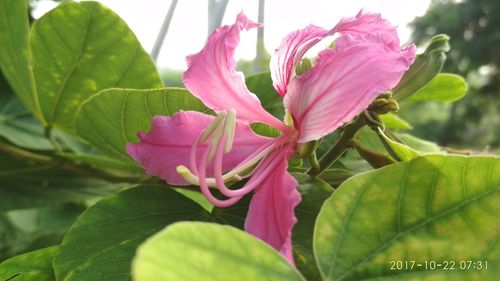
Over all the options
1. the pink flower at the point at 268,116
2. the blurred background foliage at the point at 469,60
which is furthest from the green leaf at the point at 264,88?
the blurred background foliage at the point at 469,60

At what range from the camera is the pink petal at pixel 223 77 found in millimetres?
432

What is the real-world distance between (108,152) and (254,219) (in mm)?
266

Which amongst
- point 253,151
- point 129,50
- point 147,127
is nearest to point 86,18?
point 129,50

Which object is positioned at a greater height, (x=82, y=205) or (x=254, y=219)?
(x=254, y=219)

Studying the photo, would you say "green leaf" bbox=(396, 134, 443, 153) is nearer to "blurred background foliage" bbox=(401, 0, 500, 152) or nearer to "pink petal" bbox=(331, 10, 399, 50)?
"pink petal" bbox=(331, 10, 399, 50)

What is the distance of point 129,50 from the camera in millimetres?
633

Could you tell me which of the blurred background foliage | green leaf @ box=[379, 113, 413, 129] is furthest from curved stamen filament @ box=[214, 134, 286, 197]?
the blurred background foliage

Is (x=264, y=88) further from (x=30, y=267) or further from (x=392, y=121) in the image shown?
(x=30, y=267)

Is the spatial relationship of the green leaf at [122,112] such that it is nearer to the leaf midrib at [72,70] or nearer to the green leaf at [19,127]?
the leaf midrib at [72,70]

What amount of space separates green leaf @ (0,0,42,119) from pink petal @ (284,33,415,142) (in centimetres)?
37

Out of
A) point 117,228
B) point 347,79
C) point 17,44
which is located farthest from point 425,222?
point 17,44

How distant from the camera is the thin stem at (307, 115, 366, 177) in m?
0.47

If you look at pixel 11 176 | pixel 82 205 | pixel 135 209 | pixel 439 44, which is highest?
pixel 439 44

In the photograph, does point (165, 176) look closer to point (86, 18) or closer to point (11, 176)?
point (86, 18)
